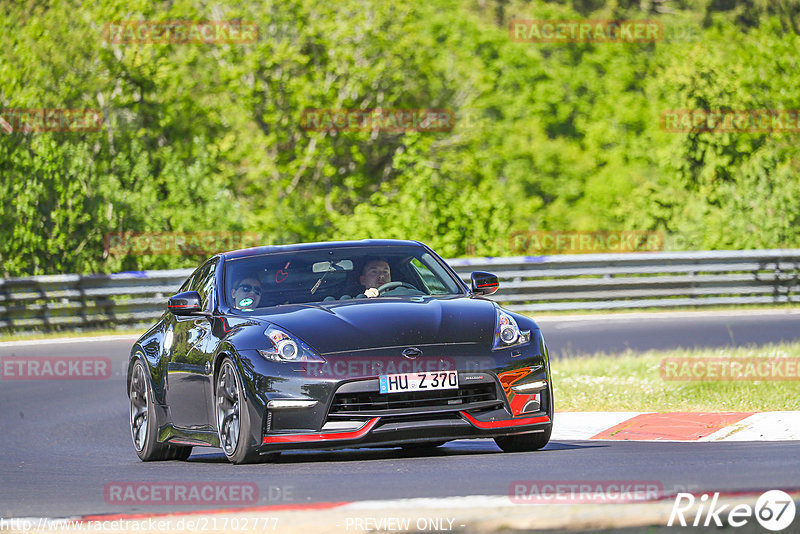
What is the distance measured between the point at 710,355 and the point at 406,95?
25127mm

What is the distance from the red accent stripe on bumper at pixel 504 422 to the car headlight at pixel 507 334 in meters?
0.42

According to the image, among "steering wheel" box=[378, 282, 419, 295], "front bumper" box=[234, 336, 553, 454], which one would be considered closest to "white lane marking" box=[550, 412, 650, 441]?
"steering wheel" box=[378, 282, 419, 295]

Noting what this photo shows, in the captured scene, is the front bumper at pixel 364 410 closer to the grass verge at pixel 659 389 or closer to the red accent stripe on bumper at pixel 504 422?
the red accent stripe on bumper at pixel 504 422

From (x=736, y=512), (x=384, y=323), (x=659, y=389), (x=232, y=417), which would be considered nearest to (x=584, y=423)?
(x=659, y=389)

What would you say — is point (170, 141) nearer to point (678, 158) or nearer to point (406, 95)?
point (406, 95)

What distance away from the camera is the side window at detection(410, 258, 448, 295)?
9516 millimetres

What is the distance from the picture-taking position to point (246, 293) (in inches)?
364

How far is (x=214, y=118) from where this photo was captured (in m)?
37.0

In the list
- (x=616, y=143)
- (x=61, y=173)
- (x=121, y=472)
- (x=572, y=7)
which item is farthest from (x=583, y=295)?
(x=572, y=7)

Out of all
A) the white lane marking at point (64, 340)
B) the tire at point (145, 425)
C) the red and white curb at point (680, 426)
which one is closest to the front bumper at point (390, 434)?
the tire at point (145, 425)

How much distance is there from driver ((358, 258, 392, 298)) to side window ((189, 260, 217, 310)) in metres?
1.02

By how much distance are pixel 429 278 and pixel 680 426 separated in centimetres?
207

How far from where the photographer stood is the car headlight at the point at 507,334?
8344 mm

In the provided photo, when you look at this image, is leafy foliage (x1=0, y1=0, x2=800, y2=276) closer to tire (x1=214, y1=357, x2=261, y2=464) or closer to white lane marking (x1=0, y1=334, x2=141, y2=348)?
white lane marking (x1=0, y1=334, x2=141, y2=348)
